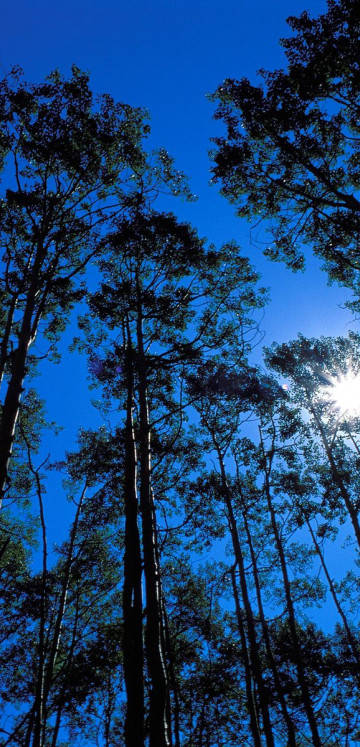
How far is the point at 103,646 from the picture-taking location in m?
13.4

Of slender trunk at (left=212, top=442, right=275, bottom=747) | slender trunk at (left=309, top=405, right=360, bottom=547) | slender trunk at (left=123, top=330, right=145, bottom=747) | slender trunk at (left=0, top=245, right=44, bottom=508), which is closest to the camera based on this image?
slender trunk at (left=123, top=330, right=145, bottom=747)

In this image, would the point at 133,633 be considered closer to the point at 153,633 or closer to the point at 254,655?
the point at 153,633

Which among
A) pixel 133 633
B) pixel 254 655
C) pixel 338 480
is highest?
pixel 338 480

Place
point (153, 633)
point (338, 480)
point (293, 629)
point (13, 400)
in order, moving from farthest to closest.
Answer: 1. point (338, 480)
2. point (293, 629)
3. point (153, 633)
4. point (13, 400)

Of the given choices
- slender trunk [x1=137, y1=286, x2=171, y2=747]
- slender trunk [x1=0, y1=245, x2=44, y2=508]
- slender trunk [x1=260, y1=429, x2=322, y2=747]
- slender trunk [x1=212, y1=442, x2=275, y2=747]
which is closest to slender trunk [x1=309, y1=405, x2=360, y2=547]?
slender trunk [x1=260, y1=429, x2=322, y2=747]

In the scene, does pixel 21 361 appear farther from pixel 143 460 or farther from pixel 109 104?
pixel 109 104

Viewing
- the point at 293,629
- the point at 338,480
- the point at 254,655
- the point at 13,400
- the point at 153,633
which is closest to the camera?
the point at 13,400

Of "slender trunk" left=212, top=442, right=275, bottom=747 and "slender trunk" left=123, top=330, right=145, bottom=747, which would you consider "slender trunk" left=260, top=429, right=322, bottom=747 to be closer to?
"slender trunk" left=212, top=442, right=275, bottom=747

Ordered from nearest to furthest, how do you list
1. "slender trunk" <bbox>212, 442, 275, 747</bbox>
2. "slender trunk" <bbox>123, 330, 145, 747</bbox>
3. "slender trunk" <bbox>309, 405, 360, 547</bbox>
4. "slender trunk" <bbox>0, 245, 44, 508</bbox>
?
"slender trunk" <bbox>123, 330, 145, 747</bbox> < "slender trunk" <bbox>0, 245, 44, 508</bbox> < "slender trunk" <bbox>212, 442, 275, 747</bbox> < "slender trunk" <bbox>309, 405, 360, 547</bbox>

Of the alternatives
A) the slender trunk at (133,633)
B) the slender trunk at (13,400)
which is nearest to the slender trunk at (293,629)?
the slender trunk at (133,633)

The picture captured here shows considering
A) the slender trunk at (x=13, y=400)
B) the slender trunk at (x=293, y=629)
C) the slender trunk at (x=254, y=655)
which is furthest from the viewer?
the slender trunk at (x=293, y=629)

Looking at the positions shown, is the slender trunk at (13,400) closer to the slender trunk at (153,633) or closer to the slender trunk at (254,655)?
the slender trunk at (153,633)

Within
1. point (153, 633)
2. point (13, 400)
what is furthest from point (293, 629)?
point (13, 400)

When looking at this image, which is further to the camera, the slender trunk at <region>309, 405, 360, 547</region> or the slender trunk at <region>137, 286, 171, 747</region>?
the slender trunk at <region>309, 405, 360, 547</region>
